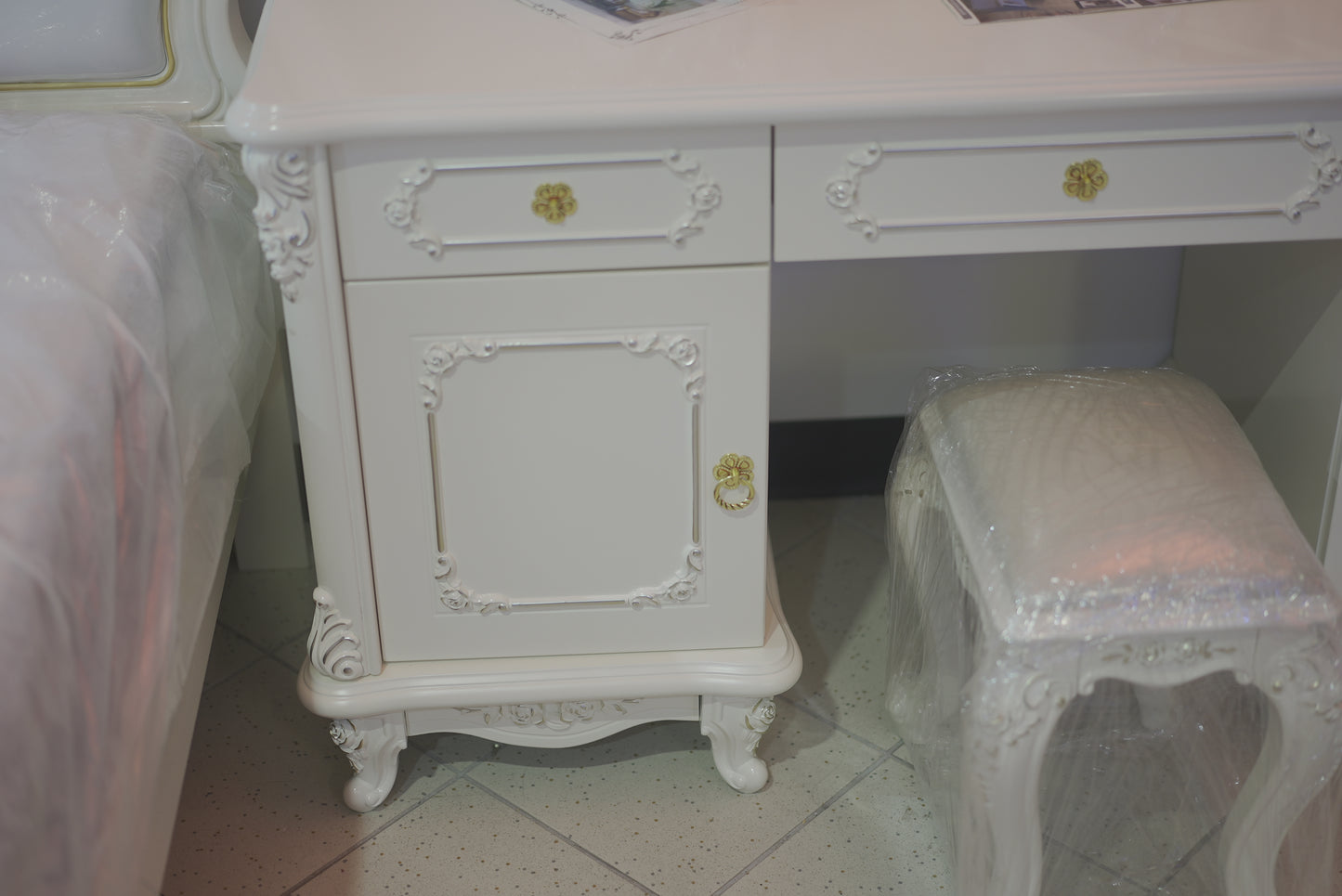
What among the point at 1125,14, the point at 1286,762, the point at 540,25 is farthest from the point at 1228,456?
the point at 540,25

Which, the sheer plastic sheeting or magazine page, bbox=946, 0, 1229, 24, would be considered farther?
magazine page, bbox=946, 0, 1229, 24

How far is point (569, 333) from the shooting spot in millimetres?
1080

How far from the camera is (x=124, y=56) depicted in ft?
4.43

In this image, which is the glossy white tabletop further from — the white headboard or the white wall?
the white wall

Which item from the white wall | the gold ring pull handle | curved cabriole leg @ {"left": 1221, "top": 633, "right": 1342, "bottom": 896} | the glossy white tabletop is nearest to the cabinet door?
the gold ring pull handle

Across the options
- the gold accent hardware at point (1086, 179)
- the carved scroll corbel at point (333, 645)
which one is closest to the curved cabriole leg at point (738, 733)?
the carved scroll corbel at point (333, 645)

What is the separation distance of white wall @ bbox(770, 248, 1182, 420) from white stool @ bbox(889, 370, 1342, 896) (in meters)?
0.52

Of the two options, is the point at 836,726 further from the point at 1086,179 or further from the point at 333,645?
the point at 1086,179

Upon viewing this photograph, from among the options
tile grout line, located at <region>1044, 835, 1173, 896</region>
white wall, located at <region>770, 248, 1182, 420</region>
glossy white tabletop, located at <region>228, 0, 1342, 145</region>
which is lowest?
tile grout line, located at <region>1044, 835, 1173, 896</region>

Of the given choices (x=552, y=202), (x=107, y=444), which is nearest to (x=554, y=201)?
(x=552, y=202)

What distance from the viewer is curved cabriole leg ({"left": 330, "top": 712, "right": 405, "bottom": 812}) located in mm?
1268

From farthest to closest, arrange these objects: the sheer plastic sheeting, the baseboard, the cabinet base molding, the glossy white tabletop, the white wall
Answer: the baseboard → the white wall → the cabinet base molding → the glossy white tabletop → the sheer plastic sheeting

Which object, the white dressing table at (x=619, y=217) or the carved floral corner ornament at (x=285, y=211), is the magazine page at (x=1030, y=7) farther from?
the carved floral corner ornament at (x=285, y=211)

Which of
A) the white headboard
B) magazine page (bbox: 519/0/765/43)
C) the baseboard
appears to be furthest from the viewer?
the baseboard
